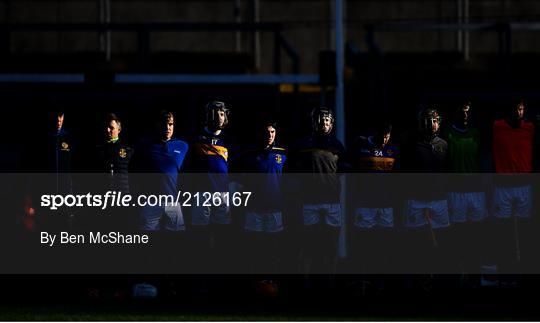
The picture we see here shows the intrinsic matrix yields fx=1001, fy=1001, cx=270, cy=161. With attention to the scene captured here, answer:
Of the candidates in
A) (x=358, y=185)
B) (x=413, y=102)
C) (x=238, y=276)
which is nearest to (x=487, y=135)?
(x=413, y=102)

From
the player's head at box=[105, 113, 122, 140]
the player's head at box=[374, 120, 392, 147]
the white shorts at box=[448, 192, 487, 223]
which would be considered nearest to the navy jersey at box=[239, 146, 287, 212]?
the player's head at box=[374, 120, 392, 147]

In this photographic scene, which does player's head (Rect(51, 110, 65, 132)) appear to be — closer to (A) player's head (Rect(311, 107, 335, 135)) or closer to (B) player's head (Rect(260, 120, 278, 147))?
(B) player's head (Rect(260, 120, 278, 147))

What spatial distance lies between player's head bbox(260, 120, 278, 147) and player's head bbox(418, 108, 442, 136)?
1.38m

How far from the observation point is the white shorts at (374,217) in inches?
366

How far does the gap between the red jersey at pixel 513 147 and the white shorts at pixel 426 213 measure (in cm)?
83

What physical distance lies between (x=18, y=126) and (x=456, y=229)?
590 centimetres

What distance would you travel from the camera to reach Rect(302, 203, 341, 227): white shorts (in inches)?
357

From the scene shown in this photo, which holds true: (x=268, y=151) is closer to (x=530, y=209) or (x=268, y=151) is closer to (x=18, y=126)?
(x=530, y=209)

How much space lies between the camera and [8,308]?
858 centimetres

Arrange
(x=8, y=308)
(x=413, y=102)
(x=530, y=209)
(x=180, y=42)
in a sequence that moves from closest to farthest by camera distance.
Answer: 1. (x=8, y=308)
2. (x=530, y=209)
3. (x=413, y=102)
4. (x=180, y=42)

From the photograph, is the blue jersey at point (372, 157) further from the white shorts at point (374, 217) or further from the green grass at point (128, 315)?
the green grass at point (128, 315)

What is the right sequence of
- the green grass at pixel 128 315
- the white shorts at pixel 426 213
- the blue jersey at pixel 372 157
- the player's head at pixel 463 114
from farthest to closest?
1. the player's head at pixel 463 114
2. the white shorts at pixel 426 213
3. the blue jersey at pixel 372 157
4. the green grass at pixel 128 315

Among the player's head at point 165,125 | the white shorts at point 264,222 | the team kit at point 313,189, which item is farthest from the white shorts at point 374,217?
the player's head at point 165,125

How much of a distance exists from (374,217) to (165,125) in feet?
6.93
